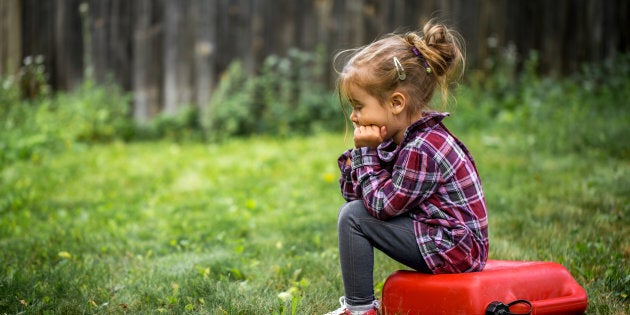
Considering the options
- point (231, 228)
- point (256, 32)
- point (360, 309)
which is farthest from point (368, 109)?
point (256, 32)

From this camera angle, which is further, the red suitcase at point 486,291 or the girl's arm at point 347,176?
the girl's arm at point 347,176

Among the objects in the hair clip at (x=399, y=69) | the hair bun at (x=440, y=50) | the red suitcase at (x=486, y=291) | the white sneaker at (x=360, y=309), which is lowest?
the white sneaker at (x=360, y=309)

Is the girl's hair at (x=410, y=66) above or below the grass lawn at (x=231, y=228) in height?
above

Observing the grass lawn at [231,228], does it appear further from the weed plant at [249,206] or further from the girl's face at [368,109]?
the girl's face at [368,109]

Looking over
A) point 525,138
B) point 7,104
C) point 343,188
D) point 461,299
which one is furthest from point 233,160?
point 461,299

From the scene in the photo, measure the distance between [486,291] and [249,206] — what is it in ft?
9.02

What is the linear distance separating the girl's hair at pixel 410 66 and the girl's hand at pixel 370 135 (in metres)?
0.12

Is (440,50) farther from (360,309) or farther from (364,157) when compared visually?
(360,309)

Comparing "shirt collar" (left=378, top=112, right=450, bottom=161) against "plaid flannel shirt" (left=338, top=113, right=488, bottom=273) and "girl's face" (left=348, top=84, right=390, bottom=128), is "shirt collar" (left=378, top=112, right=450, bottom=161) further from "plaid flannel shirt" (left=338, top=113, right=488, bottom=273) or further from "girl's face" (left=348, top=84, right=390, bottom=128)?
"girl's face" (left=348, top=84, right=390, bottom=128)

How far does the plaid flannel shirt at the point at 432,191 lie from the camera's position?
252 centimetres

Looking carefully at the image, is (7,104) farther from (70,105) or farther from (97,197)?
(97,197)

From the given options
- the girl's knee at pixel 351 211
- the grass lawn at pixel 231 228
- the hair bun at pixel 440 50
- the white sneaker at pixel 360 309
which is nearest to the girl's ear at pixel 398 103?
the hair bun at pixel 440 50

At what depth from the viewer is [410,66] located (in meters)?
2.61

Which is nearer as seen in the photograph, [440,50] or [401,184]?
[401,184]
